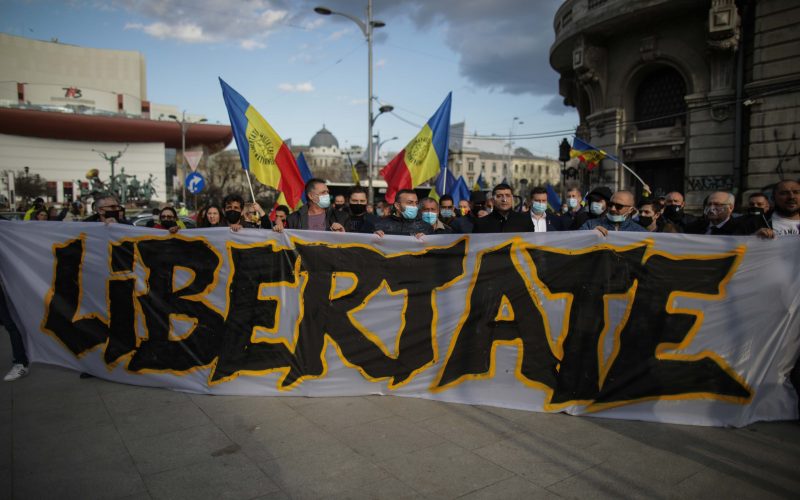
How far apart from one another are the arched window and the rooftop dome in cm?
13735

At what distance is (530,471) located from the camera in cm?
323

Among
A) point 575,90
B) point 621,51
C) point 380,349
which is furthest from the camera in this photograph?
point 575,90

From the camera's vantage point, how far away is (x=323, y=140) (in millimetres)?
152625

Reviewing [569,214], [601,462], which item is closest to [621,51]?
[569,214]

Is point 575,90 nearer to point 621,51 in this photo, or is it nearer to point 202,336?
point 621,51

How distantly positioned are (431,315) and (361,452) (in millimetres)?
1369

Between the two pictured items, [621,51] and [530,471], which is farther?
[621,51]

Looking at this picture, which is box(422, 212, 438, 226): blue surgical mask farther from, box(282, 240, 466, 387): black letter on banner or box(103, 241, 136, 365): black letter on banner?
box(103, 241, 136, 365): black letter on banner

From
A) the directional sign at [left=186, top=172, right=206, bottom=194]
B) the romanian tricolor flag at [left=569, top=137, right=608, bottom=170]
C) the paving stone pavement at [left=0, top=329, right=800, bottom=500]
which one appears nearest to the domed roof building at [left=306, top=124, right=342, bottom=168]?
the directional sign at [left=186, top=172, right=206, bottom=194]

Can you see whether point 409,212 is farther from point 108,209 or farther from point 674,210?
point 674,210

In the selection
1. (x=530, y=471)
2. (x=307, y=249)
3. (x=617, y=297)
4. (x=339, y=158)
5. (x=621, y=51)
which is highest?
(x=339, y=158)

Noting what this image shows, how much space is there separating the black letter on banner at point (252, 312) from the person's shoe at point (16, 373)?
205 cm

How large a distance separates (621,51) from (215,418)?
1852 cm

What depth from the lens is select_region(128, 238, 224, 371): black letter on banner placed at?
15.2ft
